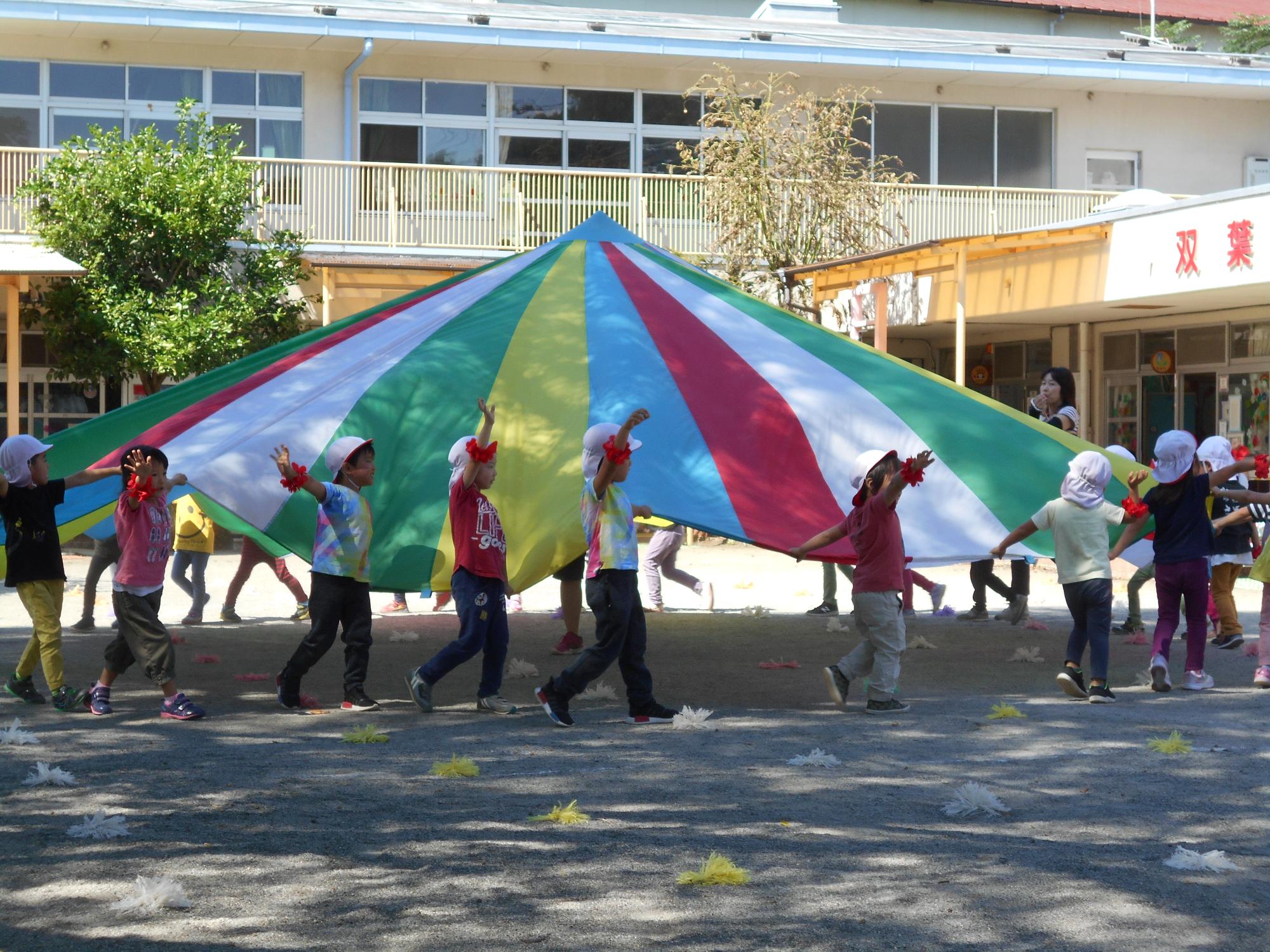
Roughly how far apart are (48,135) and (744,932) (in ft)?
60.4

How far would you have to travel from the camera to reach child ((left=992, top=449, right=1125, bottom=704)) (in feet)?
23.2

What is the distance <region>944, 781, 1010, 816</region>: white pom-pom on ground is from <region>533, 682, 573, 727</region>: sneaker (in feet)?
6.39

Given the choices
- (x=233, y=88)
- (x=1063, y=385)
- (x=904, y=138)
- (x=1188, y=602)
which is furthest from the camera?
(x=904, y=138)

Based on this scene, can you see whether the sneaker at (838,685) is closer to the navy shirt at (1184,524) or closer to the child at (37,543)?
the navy shirt at (1184,524)

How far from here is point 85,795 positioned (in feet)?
16.8

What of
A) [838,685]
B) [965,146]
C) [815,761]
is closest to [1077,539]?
[838,685]

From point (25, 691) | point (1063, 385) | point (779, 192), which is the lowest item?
point (25, 691)

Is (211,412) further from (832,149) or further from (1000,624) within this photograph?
(832,149)

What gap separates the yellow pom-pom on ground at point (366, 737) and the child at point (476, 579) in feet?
2.04

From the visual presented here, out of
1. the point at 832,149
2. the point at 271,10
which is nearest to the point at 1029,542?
the point at 832,149

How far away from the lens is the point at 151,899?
3842 millimetres

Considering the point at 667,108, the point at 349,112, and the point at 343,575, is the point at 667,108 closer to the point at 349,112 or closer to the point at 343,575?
the point at 349,112

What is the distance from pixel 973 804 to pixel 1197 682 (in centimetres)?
305

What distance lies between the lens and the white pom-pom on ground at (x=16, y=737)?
19.7 feet
